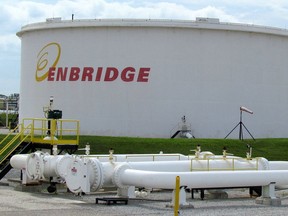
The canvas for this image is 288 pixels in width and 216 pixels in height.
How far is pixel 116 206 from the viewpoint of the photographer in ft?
46.3

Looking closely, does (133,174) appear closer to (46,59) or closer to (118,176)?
(118,176)

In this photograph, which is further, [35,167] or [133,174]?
[35,167]

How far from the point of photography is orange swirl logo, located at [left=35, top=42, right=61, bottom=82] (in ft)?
109

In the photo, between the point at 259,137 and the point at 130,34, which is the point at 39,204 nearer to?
A: the point at 130,34

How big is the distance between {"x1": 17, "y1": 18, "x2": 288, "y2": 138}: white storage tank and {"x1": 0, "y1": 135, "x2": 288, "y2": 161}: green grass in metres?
3.12

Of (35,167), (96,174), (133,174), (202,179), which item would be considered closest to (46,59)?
(35,167)

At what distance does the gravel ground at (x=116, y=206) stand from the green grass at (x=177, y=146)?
367 inches

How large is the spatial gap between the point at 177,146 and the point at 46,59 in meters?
9.87

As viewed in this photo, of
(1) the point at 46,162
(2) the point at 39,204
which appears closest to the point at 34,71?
(1) the point at 46,162

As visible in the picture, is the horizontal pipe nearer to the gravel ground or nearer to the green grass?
the gravel ground

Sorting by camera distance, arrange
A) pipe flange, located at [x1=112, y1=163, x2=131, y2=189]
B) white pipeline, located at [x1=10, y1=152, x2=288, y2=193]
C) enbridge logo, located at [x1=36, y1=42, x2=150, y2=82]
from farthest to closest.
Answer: enbridge logo, located at [x1=36, y1=42, x2=150, y2=82], pipe flange, located at [x1=112, y1=163, x2=131, y2=189], white pipeline, located at [x1=10, y1=152, x2=288, y2=193]

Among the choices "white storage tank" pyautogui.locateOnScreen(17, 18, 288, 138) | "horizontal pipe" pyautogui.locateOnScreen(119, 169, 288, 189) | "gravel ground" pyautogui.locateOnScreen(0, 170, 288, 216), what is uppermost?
"white storage tank" pyautogui.locateOnScreen(17, 18, 288, 138)

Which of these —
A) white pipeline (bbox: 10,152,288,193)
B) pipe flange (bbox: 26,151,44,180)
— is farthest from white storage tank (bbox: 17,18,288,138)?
pipe flange (bbox: 26,151,44,180)

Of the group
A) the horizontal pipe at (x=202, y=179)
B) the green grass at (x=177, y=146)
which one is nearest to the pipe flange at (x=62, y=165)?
the horizontal pipe at (x=202, y=179)
